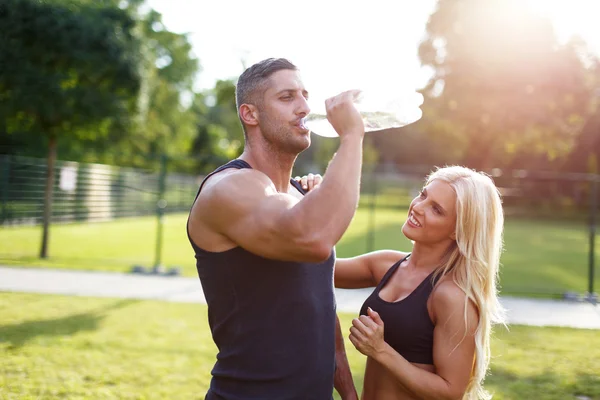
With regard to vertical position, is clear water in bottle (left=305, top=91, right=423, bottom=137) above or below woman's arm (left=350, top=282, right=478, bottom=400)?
above

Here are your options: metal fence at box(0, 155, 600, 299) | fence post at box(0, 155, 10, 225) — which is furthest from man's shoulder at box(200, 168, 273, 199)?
fence post at box(0, 155, 10, 225)

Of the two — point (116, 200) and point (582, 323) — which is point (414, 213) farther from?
point (116, 200)

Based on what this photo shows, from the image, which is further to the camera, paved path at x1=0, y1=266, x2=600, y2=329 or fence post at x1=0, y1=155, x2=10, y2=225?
fence post at x1=0, y1=155, x2=10, y2=225

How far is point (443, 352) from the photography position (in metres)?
2.14

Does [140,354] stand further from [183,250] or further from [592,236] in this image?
[183,250]

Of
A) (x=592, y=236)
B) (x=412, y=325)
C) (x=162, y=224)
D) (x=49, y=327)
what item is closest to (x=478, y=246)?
(x=412, y=325)

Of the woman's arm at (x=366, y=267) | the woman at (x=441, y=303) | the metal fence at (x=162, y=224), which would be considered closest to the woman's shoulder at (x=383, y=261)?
the woman's arm at (x=366, y=267)

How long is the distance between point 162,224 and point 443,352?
41.1 ft

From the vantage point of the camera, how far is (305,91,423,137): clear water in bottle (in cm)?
223

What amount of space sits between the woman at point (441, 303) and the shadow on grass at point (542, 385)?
3114 millimetres

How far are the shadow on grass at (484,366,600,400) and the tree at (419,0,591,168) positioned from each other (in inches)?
1015

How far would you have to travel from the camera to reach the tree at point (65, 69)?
10324 mm

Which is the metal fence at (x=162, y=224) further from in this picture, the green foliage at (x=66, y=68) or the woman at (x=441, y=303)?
the woman at (x=441, y=303)

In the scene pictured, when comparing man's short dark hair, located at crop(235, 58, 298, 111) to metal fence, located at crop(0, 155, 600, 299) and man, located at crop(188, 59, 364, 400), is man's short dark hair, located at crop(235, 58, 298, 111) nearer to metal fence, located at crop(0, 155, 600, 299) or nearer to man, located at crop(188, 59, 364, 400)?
man, located at crop(188, 59, 364, 400)
